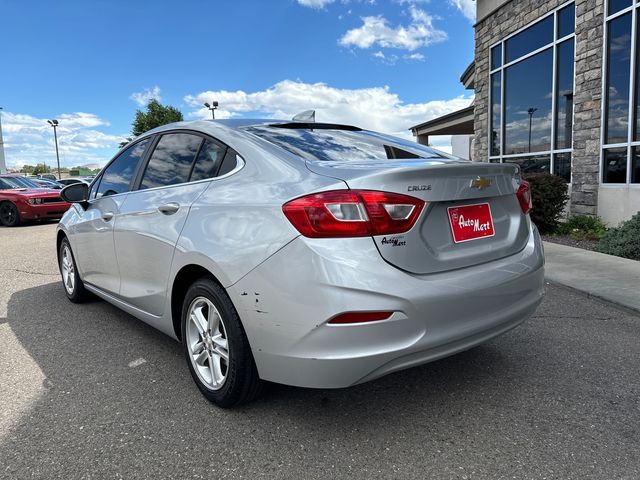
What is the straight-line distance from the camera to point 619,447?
224cm

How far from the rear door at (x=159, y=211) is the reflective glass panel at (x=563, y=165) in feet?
26.5

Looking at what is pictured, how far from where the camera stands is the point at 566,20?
9.05 metres

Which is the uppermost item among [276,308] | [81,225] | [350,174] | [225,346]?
[350,174]

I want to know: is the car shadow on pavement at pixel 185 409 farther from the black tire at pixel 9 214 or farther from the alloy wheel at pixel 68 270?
the black tire at pixel 9 214

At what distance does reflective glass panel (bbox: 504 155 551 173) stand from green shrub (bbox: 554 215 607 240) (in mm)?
1481

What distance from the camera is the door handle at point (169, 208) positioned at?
2.89m

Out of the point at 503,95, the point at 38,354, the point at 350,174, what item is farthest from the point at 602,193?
the point at 38,354

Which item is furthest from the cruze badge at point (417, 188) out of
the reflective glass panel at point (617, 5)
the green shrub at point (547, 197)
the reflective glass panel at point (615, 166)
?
the reflective glass panel at point (617, 5)

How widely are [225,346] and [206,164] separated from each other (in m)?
1.07

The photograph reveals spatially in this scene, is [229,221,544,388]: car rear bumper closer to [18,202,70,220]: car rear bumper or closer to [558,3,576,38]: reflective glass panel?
[558,3,576,38]: reflective glass panel

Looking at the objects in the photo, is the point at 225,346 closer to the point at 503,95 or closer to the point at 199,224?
the point at 199,224

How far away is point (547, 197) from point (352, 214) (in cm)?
716

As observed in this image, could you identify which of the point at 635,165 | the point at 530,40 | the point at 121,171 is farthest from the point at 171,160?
the point at 530,40

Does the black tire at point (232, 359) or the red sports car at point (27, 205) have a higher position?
the red sports car at point (27, 205)
